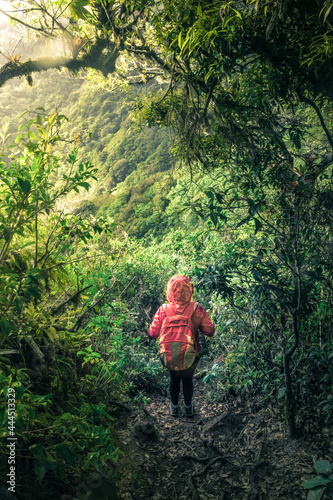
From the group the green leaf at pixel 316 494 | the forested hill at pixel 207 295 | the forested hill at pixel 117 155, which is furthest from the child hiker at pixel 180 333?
the forested hill at pixel 117 155

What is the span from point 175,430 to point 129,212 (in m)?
13.8

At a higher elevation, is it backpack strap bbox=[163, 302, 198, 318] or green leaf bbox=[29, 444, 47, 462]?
backpack strap bbox=[163, 302, 198, 318]

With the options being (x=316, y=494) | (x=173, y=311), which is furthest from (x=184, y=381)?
(x=316, y=494)

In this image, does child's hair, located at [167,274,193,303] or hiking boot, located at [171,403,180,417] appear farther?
hiking boot, located at [171,403,180,417]

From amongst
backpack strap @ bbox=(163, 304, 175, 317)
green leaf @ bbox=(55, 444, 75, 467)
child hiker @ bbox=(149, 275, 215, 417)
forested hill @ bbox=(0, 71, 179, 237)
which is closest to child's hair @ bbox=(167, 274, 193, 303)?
child hiker @ bbox=(149, 275, 215, 417)

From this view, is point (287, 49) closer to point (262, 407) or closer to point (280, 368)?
point (280, 368)

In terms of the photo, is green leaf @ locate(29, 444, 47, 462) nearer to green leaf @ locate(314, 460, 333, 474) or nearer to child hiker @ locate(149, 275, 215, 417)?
green leaf @ locate(314, 460, 333, 474)

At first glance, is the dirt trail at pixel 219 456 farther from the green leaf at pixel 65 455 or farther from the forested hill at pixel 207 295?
the green leaf at pixel 65 455

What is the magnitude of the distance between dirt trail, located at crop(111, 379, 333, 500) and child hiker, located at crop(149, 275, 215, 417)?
51 centimetres

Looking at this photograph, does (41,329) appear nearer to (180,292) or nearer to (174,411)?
(180,292)

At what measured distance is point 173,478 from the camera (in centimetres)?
288

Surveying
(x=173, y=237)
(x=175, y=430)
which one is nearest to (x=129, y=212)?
(x=173, y=237)

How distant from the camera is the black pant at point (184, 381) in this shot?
3.92 m

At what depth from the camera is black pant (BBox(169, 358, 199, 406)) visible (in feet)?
12.9
